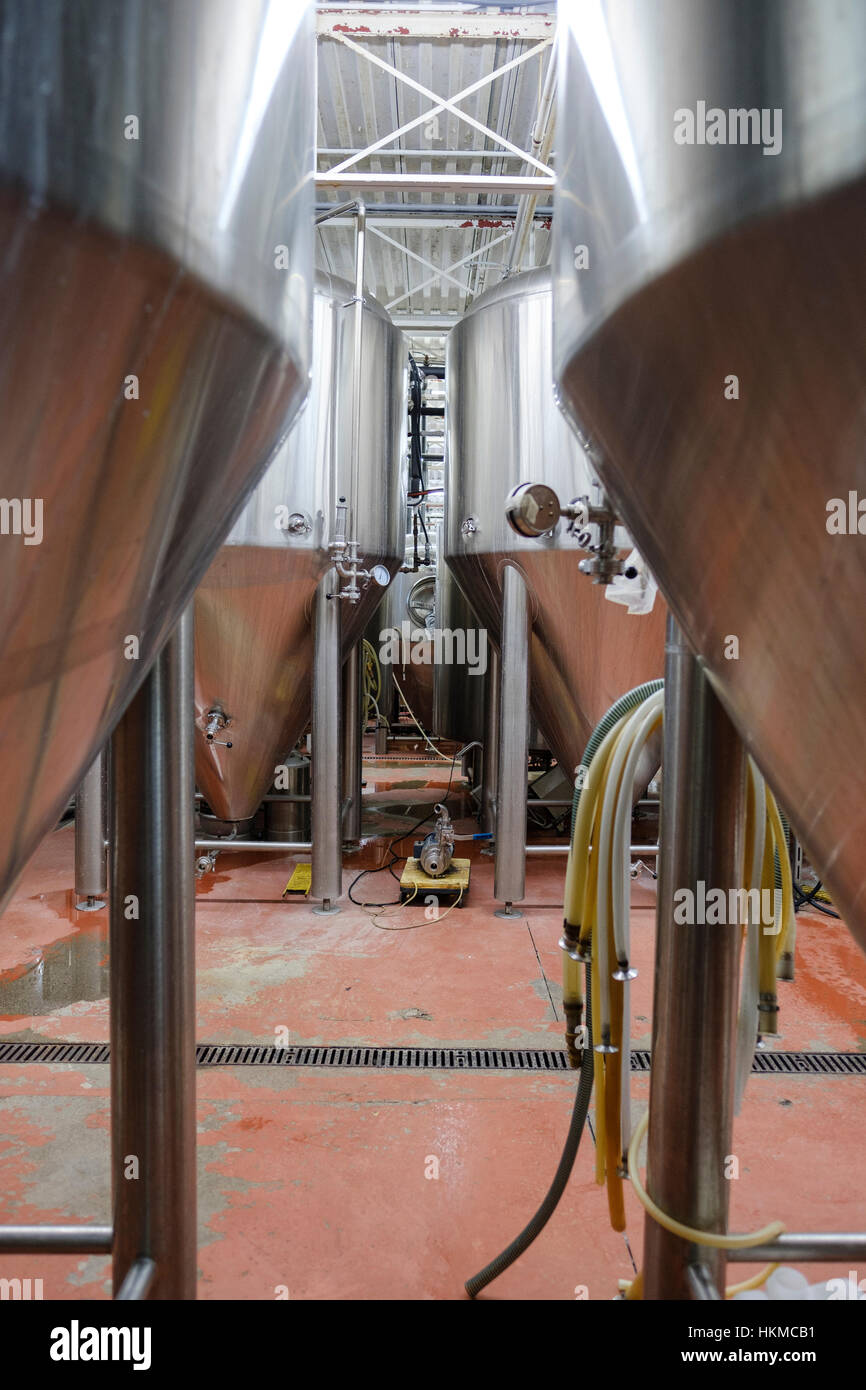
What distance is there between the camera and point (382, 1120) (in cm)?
195

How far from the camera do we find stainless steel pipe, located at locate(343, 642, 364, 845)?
4500mm

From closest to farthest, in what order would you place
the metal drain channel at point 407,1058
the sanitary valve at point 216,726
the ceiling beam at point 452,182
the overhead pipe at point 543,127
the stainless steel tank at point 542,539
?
A: 1. the metal drain channel at point 407,1058
2. the ceiling beam at point 452,182
3. the stainless steel tank at point 542,539
4. the sanitary valve at point 216,726
5. the overhead pipe at point 543,127

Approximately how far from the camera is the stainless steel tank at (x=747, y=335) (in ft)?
1.75

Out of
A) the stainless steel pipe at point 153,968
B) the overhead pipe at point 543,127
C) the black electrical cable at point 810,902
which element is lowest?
the black electrical cable at point 810,902

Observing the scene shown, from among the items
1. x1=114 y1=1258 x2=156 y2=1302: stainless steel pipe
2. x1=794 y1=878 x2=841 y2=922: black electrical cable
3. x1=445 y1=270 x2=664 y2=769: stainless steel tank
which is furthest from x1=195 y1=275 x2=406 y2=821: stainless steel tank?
x1=114 y1=1258 x2=156 y2=1302: stainless steel pipe

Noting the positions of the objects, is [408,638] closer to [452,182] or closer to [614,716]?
[452,182]

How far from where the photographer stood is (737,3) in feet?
1.88

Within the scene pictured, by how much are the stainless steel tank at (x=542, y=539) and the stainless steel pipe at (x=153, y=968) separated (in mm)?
2011

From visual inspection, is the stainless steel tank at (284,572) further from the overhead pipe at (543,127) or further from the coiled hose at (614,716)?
the coiled hose at (614,716)

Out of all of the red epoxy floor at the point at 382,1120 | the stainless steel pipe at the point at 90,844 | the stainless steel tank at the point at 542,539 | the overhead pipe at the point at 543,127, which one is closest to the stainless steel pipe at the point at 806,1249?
the red epoxy floor at the point at 382,1120

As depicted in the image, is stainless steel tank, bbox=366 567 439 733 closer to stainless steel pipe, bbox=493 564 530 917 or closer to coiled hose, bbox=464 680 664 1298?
stainless steel pipe, bbox=493 564 530 917

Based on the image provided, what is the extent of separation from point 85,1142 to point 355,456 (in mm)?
2520
